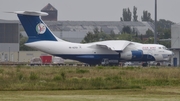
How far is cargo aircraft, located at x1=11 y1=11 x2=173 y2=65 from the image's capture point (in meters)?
85.1

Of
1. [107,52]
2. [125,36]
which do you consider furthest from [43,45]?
[125,36]

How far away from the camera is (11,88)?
1668 inches

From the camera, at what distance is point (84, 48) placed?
86.4 metres

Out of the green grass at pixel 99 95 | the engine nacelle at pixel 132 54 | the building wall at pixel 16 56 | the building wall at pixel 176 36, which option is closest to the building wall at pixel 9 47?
the building wall at pixel 16 56

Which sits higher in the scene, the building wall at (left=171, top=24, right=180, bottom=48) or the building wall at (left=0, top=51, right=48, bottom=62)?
the building wall at (left=171, top=24, right=180, bottom=48)

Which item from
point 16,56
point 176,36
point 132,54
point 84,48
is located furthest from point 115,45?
point 16,56

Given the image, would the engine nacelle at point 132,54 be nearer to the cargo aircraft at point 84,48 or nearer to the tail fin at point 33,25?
the cargo aircraft at point 84,48

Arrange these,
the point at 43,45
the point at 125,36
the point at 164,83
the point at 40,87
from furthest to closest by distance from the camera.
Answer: the point at 125,36 < the point at 43,45 < the point at 164,83 < the point at 40,87

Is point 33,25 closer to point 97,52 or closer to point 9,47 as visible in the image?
point 97,52

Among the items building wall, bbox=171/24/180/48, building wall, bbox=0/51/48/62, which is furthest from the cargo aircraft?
building wall, bbox=0/51/48/62

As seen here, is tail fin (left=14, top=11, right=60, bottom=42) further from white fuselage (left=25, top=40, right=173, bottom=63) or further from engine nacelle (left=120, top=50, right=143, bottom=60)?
engine nacelle (left=120, top=50, right=143, bottom=60)

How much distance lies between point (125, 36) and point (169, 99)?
113366 mm

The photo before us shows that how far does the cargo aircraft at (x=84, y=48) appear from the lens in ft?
279

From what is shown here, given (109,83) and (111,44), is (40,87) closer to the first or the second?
(109,83)
